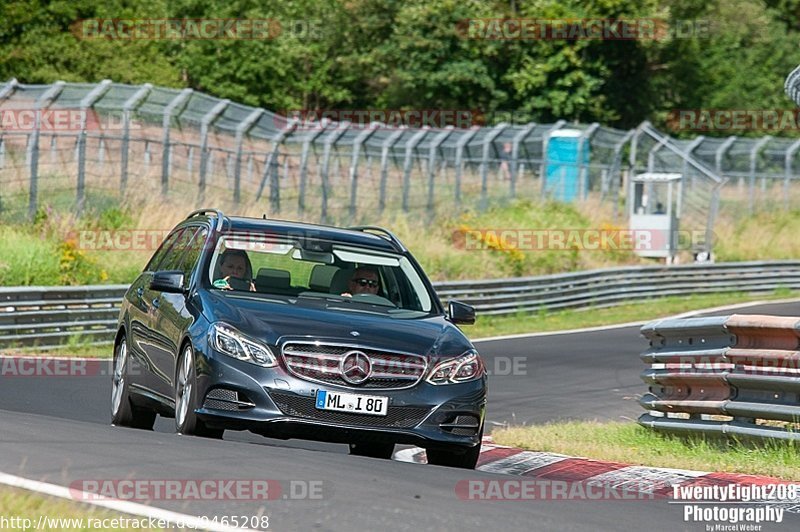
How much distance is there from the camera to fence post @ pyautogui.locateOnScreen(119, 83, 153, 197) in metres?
28.2

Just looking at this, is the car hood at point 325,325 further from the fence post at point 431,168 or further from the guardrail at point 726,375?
the fence post at point 431,168

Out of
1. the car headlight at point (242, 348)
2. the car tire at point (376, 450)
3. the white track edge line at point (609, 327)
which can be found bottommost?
the white track edge line at point (609, 327)

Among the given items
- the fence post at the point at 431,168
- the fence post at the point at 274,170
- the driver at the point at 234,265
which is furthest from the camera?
the fence post at the point at 431,168

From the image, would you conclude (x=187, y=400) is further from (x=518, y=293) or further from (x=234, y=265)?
(x=518, y=293)

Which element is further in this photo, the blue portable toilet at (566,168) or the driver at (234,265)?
the blue portable toilet at (566,168)

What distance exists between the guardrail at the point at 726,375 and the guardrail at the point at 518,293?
9.97 metres

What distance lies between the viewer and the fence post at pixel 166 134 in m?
29.3

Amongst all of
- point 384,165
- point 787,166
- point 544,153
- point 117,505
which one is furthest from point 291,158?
point 117,505

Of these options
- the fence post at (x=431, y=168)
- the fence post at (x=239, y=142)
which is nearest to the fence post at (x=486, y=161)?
the fence post at (x=431, y=168)

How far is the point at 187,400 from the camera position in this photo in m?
9.84

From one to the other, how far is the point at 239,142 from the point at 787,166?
21.8 m

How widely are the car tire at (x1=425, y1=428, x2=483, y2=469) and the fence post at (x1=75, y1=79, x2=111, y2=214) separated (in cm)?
1773

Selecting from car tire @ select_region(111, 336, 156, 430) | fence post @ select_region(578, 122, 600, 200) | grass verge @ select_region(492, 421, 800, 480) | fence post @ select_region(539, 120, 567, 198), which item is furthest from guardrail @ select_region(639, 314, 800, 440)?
fence post @ select_region(578, 122, 600, 200)

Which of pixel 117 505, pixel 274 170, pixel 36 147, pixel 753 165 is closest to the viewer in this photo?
pixel 117 505
